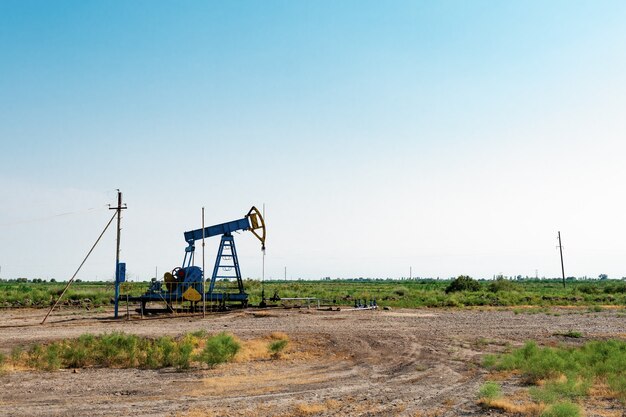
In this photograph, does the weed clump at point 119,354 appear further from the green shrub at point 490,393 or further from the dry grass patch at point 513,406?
the dry grass patch at point 513,406

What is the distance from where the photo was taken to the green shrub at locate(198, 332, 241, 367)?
17.0 metres

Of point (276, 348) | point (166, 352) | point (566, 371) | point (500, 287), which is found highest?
point (500, 287)

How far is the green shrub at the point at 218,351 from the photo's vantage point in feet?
55.8

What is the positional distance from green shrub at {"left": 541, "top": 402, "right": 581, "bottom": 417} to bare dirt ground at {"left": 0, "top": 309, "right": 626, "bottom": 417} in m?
1.40

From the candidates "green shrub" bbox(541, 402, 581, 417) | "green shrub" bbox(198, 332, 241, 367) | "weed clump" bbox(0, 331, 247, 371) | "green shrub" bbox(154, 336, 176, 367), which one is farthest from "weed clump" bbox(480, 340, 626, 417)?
"green shrub" bbox(154, 336, 176, 367)

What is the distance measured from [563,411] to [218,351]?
33.3 ft

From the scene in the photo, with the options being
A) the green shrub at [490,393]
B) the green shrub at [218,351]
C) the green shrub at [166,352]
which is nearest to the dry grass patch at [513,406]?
the green shrub at [490,393]

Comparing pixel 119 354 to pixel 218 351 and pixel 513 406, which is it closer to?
pixel 218 351

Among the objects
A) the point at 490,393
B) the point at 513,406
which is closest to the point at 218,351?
the point at 490,393

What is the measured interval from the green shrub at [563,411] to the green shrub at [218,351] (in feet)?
31.9

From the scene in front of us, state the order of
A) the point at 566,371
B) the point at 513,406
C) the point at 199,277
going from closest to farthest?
1. the point at 513,406
2. the point at 566,371
3. the point at 199,277

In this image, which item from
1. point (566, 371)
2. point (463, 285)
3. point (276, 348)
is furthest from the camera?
point (463, 285)

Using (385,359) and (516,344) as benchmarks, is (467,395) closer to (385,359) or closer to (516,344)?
(385,359)

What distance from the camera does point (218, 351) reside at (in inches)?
677
